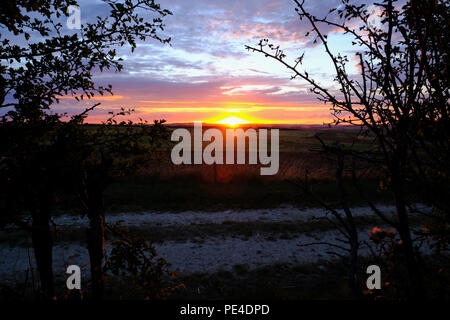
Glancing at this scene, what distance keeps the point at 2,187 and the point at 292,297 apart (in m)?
5.71

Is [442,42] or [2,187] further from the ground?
[442,42]

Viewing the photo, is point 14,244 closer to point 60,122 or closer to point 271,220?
point 60,122

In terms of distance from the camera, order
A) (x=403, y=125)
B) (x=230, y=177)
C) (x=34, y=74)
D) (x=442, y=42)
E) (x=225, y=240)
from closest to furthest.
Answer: (x=403, y=125) → (x=442, y=42) → (x=34, y=74) → (x=225, y=240) → (x=230, y=177)

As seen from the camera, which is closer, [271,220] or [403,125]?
[403,125]

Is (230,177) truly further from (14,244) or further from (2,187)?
(2,187)

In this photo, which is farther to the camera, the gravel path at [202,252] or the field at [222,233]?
the gravel path at [202,252]

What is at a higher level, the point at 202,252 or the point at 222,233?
the point at 222,233

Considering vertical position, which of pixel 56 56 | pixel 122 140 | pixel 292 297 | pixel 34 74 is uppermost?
pixel 56 56

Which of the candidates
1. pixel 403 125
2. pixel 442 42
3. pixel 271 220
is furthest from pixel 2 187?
pixel 271 220

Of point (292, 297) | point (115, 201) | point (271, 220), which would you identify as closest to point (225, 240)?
point (271, 220)

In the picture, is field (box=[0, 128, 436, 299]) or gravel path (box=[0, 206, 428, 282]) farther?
gravel path (box=[0, 206, 428, 282])

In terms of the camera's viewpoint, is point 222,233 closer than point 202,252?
No

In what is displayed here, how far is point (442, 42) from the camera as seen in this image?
249 centimetres

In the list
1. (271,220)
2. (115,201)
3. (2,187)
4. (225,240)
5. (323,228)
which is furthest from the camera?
(115,201)
